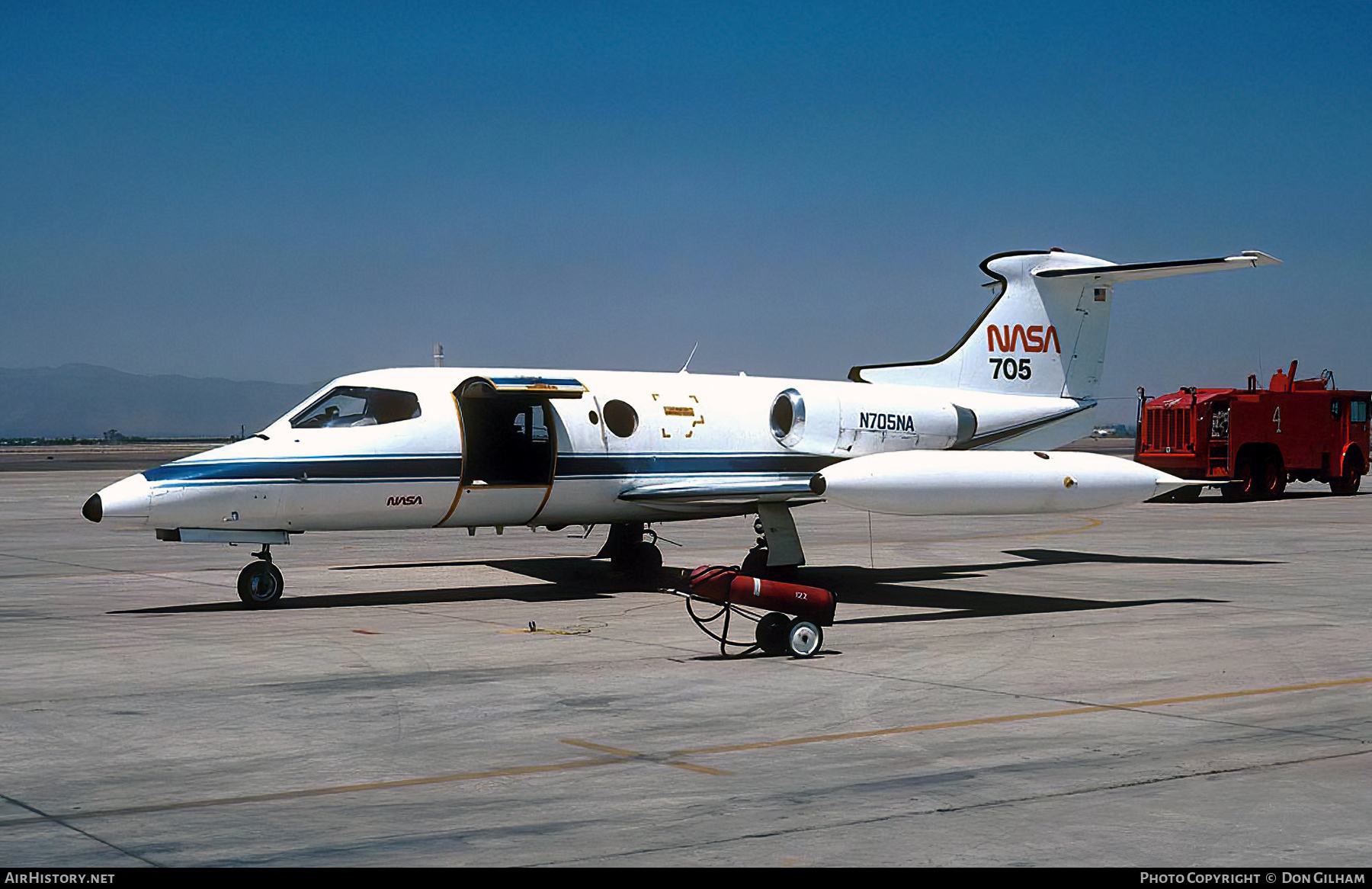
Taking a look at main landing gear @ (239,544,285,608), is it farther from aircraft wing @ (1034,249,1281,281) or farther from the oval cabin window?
aircraft wing @ (1034,249,1281,281)

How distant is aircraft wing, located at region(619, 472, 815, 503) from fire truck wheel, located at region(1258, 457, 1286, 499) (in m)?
24.8

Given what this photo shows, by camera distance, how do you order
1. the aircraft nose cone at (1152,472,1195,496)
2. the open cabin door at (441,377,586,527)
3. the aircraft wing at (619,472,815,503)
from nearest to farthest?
the aircraft nose cone at (1152,472,1195,496) → the open cabin door at (441,377,586,527) → the aircraft wing at (619,472,815,503)

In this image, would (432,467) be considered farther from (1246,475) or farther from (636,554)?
(1246,475)

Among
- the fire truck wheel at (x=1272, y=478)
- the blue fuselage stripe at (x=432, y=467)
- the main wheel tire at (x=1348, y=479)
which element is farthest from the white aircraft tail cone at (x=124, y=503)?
the main wheel tire at (x=1348, y=479)

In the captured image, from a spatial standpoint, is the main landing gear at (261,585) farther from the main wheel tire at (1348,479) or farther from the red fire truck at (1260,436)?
the main wheel tire at (1348,479)

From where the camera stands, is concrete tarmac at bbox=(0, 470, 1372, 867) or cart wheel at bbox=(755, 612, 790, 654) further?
cart wheel at bbox=(755, 612, 790, 654)

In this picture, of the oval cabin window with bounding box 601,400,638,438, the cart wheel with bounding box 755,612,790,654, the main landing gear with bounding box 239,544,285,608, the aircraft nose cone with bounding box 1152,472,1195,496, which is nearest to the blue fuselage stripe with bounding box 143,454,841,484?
the oval cabin window with bounding box 601,400,638,438

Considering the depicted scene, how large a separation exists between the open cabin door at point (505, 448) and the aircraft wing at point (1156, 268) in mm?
8231

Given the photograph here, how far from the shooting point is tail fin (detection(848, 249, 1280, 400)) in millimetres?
21266

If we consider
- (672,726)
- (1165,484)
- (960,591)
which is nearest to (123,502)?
(672,726)

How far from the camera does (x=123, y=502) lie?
15.2 metres

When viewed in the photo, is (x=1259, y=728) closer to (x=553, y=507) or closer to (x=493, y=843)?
(x=493, y=843)

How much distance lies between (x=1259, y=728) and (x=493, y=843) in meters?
5.46

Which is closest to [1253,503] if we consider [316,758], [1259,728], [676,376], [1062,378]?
[1062,378]
